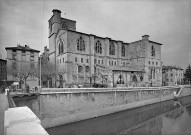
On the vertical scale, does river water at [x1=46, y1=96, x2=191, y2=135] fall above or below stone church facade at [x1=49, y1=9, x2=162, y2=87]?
below

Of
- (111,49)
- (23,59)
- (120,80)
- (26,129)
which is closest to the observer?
(26,129)

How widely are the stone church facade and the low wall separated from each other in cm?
640

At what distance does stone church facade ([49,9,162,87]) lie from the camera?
3106cm

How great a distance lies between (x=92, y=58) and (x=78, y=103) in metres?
17.0

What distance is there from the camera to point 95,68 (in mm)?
34812

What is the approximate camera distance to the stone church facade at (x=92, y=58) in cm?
3106

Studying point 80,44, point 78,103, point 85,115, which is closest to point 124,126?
point 85,115

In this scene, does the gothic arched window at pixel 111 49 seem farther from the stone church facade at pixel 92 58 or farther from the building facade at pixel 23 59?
the building facade at pixel 23 59

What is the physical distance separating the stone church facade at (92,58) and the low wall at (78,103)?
6.40 meters

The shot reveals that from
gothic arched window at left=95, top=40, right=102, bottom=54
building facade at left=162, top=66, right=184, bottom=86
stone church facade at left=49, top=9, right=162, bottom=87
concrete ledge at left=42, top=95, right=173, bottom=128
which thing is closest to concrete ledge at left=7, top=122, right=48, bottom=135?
concrete ledge at left=42, top=95, right=173, bottom=128

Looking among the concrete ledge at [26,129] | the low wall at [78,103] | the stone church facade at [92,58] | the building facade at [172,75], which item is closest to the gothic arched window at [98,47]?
the stone church facade at [92,58]

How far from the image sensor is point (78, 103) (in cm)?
1919

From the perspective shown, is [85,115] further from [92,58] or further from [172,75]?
[172,75]

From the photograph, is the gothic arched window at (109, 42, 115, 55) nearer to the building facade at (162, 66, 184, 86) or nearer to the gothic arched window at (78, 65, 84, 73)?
the gothic arched window at (78, 65, 84, 73)
